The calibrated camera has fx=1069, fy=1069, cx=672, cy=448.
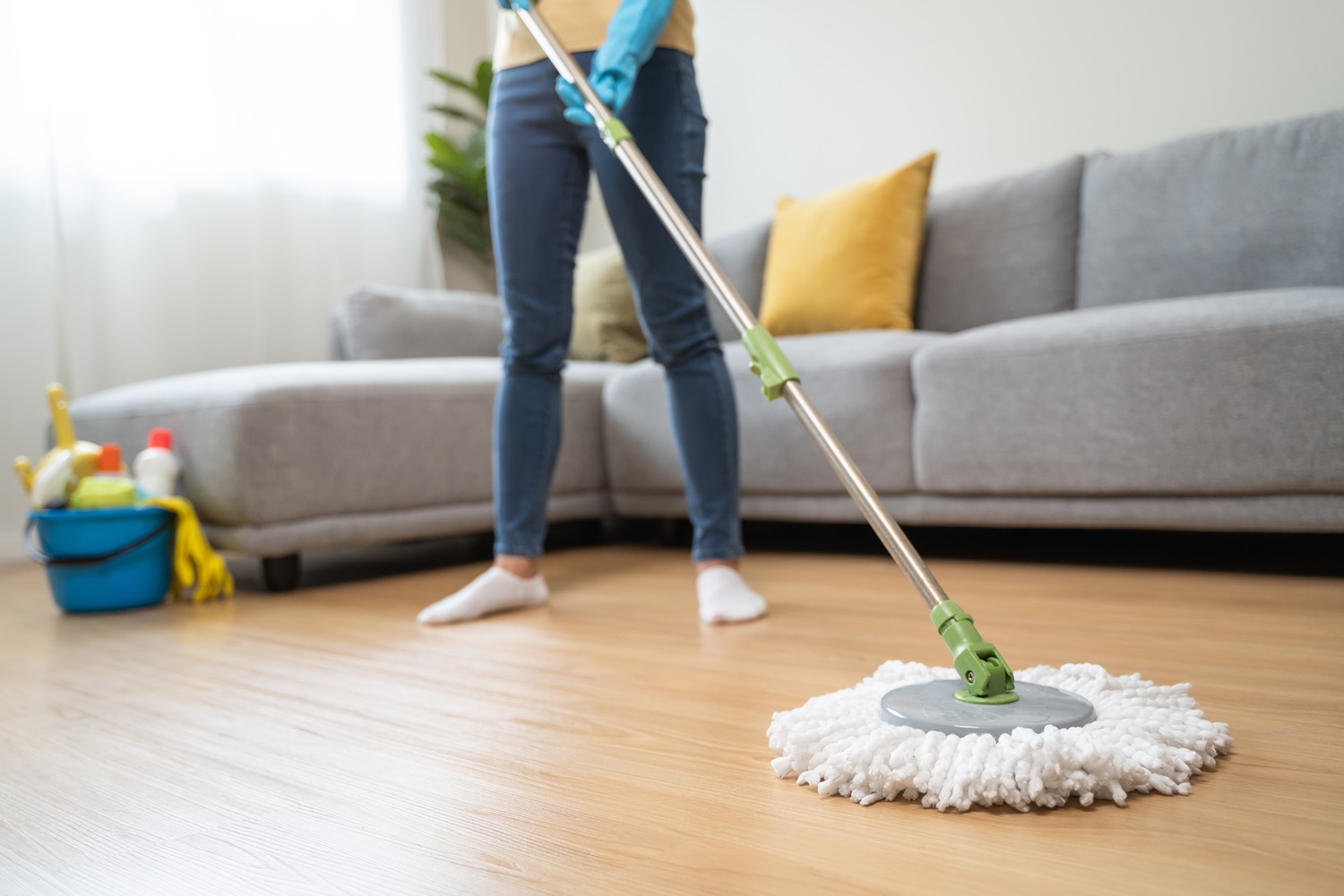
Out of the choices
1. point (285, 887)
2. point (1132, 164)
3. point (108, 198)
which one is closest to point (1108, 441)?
point (1132, 164)

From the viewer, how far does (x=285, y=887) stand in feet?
2.09

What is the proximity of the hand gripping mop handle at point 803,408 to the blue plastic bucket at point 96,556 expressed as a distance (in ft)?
3.63

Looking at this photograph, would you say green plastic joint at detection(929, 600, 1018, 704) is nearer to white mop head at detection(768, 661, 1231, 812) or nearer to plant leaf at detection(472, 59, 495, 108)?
white mop head at detection(768, 661, 1231, 812)

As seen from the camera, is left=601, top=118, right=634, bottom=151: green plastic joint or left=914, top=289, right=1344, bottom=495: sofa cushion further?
left=914, top=289, right=1344, bottom=495: sofa cushion

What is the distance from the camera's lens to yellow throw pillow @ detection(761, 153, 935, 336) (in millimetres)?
2439

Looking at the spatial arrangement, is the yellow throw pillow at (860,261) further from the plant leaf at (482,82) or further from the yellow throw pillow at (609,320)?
the plant leaf at (482,82)

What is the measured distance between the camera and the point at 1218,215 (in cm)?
206

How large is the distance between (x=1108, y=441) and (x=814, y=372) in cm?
57

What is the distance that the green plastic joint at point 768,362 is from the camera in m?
0.98

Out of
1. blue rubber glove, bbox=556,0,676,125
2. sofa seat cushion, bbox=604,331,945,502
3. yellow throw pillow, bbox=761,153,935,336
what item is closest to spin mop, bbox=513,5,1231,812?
blue rubber glove, bbox=556,0,676,125

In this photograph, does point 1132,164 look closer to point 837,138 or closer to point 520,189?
point 837,138

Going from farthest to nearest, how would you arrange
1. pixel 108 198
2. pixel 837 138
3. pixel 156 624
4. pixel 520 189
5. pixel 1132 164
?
1. pixel 837 138
2. pixel 108 198
3. pixel 1132 164
4. pixel 156 624
5. pixel 520 189

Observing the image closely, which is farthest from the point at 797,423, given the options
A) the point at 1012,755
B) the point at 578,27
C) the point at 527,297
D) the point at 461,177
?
the point at 461,177

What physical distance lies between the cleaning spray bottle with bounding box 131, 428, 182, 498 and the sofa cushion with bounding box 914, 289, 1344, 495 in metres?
1.36
